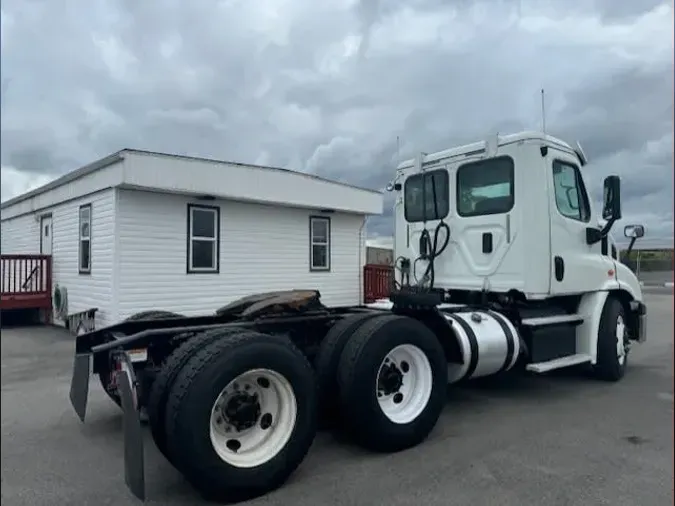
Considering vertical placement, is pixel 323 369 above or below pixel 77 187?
below

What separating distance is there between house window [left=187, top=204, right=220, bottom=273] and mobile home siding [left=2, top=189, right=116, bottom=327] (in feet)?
5.43

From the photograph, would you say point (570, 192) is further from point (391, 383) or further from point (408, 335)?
point (391, 383)

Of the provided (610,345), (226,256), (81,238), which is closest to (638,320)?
(610,345)

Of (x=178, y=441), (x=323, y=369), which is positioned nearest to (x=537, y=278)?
(x=323, y=369)

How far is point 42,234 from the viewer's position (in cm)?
1408

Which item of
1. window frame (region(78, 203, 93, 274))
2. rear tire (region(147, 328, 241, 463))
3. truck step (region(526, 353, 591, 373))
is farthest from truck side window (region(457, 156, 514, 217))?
window frame (region(78, 203, 93, 274))

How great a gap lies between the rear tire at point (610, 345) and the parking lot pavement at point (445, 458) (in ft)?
1.74

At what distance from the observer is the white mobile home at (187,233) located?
420 inches

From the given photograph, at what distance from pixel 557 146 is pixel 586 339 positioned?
7.33 feet

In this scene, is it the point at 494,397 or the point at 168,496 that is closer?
the point at 168,496

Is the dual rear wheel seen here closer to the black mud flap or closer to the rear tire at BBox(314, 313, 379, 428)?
the rear tire at BBox(314, 313, 379, 428)

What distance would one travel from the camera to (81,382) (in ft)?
12.7

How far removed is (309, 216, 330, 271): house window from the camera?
14195 mm

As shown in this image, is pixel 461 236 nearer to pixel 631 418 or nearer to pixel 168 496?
pixel 631 418
